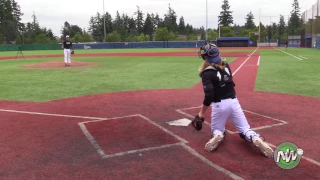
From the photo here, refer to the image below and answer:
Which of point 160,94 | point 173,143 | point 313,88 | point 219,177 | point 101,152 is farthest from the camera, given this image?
point 313,88

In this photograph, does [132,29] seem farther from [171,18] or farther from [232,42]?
[232,42]

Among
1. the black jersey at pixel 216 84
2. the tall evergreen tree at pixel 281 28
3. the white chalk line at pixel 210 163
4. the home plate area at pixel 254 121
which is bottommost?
the white chalk line at pixel 210 163

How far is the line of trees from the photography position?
86.0 metres

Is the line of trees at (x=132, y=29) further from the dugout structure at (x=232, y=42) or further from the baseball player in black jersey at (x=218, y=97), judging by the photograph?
the baseball player in black jersey at (x=218, y=97)

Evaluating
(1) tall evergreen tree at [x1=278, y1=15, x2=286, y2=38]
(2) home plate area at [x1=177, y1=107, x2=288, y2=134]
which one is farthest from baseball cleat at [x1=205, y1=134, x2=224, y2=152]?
(1) tall evergreen tree at [x1=278, y1=15, x2=286, y2=38]

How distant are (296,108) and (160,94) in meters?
3.98

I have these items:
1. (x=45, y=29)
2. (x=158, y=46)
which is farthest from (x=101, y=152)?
(x=45, y=29)

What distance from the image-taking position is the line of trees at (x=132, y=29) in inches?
3386

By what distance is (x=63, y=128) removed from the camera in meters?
6.10

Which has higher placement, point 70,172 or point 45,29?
point 45,29

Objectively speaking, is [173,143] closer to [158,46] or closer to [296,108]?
[296,108]

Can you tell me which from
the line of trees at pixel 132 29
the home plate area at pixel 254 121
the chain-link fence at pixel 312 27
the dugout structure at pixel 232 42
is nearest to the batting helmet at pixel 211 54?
the home plate area at pixel 254 121

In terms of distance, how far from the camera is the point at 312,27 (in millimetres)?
52031

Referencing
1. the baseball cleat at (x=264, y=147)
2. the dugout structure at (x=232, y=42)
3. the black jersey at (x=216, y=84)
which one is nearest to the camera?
the baseball cleat at (x=264, y=147)
